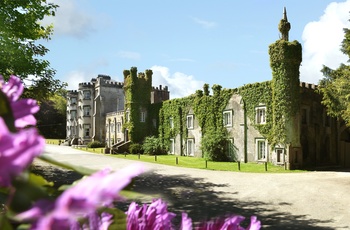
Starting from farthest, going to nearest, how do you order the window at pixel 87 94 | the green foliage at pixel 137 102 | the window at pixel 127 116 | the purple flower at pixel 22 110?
the window at pixel 87 94 → the window at pixel 127 116 → the green foliage at pixel 137 102 → the purple flower at pixel 22 110

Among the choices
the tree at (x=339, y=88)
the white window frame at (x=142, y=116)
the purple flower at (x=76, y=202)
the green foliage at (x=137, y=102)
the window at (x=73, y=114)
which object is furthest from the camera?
the window at (x=73, y=114)

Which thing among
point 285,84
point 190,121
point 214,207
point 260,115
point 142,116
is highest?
point 285,84

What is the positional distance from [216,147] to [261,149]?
13.7 feet

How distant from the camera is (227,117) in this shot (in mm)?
32469

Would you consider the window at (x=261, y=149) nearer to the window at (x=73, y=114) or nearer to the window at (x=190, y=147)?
the window at (x=190, y=147)

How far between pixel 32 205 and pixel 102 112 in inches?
2331

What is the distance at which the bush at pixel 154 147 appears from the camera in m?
39.1

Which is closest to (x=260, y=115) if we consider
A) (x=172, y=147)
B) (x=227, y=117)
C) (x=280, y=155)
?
(x=227, y=117)

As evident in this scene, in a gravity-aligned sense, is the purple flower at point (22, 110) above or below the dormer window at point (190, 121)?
below

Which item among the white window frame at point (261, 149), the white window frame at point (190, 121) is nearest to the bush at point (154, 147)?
the white window frame at point (190, 121)

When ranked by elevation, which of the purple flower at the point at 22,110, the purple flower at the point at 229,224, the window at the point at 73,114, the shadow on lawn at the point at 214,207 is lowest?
the shadow on lawn at the point at 214,207

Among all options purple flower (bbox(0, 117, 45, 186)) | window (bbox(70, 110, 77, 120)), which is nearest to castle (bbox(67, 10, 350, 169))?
window (bbox(70, 110, 77, 120))

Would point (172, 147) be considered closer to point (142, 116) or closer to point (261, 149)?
point (142, 116)

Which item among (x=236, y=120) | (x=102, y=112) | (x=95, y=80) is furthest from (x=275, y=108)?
(x=95, y=80)
